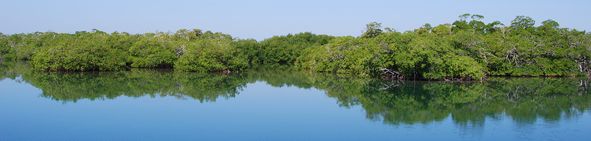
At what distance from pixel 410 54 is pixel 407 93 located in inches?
205

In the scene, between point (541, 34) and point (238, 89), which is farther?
point (541, 34)

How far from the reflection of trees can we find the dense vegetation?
1395 mm

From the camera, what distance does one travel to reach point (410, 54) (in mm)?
32531

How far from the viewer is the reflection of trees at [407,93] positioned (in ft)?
68.0

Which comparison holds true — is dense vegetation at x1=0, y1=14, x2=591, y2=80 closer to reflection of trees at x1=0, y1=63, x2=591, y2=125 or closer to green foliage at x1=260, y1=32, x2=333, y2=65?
reflection of trees at x1=0, y1=63, x2=591, y2=125

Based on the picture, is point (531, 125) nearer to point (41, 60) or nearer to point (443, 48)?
point (443, 48)

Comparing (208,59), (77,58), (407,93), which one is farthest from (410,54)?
(77,58)

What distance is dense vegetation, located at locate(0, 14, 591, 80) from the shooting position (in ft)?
111

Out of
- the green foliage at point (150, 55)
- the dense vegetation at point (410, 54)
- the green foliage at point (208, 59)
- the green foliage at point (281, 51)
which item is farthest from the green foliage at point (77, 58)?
the green foliage at point (281, 51)

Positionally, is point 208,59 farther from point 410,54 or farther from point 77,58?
point 410,54

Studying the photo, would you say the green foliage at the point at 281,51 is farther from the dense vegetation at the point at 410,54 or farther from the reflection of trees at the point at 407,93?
the reflection of trees at the point at 407,93

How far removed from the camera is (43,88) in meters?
30.2

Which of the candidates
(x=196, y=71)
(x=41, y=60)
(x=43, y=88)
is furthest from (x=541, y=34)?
(x=41, y=60)

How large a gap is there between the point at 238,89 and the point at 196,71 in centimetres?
1508
